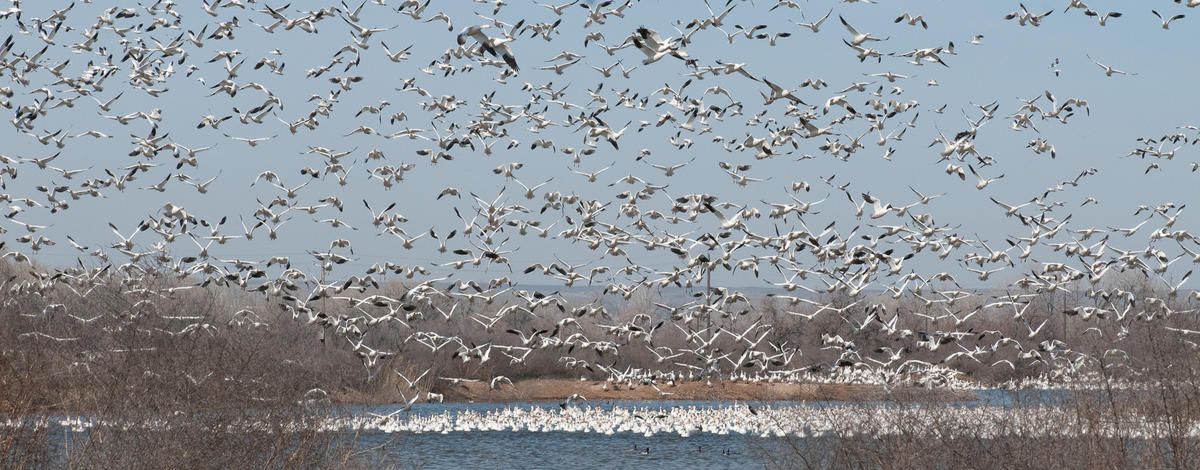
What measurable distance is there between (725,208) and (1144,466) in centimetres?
923

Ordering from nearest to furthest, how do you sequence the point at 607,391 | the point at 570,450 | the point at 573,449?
the point at 570,450 < the point at 573,449 < the point at 607,391

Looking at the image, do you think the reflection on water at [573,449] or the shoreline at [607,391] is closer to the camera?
the reflection on water at [573,449]

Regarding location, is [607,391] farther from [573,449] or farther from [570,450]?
[570,450]

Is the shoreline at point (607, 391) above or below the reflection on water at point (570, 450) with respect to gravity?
below

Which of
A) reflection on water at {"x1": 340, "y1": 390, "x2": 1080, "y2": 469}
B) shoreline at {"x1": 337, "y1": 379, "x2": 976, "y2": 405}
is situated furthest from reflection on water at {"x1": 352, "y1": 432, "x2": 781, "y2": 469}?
shoreline at {"x1": 337, "y1": 379, "x2": 976, "y2": 405}

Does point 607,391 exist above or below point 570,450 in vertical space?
below

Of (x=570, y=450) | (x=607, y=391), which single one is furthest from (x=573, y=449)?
(x=607, y=391)

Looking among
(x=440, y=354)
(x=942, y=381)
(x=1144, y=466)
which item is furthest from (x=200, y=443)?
(x=440, y=354)

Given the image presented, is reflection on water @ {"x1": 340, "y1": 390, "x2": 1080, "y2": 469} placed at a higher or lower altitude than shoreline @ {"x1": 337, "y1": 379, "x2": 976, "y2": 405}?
higher

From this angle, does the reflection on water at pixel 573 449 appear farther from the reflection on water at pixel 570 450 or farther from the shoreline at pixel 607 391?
the shoreline at pixel 607 391

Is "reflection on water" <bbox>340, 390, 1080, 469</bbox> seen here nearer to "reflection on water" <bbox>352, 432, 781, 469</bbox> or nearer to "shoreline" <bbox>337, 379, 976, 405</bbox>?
"reflection on water" <bbox>352, 432, 781, 469</bbox>

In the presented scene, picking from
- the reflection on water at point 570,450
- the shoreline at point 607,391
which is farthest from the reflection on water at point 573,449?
the shoreline at point 607,391

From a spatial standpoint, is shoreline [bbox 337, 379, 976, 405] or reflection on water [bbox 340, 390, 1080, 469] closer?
reflection on water [bbox 340, 390, 1080, 469]

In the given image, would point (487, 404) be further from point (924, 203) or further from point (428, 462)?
point (924, 203)
